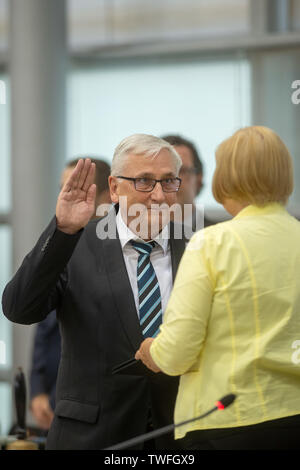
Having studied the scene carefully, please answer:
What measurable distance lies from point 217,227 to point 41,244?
14.3 inches

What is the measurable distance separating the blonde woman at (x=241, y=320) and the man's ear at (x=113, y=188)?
21 cm

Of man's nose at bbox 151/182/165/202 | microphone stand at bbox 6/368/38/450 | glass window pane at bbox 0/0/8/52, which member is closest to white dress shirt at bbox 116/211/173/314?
man's nose at bbox 151/182/165/202

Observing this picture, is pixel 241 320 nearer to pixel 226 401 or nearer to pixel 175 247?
pixel 226 401

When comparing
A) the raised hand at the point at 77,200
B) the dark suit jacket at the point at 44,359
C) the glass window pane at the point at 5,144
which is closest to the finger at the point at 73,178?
the raised hand at the point at 77,200

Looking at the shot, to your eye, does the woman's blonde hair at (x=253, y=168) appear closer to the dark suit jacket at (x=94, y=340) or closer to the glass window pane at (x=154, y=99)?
the dark suit jacket at (x=94, y=340)

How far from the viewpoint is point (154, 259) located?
1503mm

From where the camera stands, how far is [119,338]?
4.91ft

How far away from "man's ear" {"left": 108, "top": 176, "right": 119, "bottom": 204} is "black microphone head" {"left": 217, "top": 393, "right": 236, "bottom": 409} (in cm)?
45

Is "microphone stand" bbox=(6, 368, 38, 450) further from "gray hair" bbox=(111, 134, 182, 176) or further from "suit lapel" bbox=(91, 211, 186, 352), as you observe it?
"gray hair" bbox=(111, 134, 182, 176)

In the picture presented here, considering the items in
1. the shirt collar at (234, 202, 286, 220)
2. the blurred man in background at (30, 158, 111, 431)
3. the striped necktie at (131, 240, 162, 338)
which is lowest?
the blurred man in background at (30, 158, 111, 431)

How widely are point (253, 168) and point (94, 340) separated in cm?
51

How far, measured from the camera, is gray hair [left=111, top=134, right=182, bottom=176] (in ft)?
4.72

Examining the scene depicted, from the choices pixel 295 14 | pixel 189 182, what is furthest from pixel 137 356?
pixel 295 14
